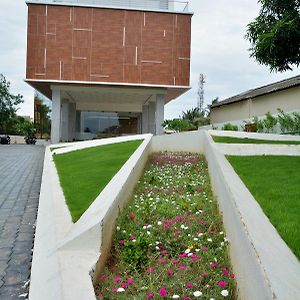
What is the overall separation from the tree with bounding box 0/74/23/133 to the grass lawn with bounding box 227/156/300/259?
49885mm

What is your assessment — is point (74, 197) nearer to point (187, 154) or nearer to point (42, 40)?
point (187, 154)

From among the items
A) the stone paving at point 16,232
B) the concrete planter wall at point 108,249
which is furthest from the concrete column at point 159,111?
the concrete planter wall at point 108,249

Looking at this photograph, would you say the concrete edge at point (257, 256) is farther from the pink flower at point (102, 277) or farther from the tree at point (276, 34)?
the tree at point (276, 34)

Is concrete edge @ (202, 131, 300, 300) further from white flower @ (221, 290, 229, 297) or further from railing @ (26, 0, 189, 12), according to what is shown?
railing @ (26, 0, 189, 12)

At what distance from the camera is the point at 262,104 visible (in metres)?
25.1

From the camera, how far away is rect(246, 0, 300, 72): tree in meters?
9.97

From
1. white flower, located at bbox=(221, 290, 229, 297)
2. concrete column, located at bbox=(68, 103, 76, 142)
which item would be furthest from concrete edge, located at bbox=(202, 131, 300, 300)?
concrete column, located at bbox=(68, 103, 76, 142)

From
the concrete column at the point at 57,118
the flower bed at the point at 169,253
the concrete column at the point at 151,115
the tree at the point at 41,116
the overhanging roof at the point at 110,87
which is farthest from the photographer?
the tree at the point at 41,116

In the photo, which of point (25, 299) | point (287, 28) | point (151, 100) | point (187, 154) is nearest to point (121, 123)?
point (151, 100)

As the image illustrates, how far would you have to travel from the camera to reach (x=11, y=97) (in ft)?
180

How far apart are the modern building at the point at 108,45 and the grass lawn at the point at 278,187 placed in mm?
19663

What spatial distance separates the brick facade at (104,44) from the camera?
1075 inches

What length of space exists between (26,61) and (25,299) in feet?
86.4

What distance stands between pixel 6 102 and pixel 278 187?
5361 cm
